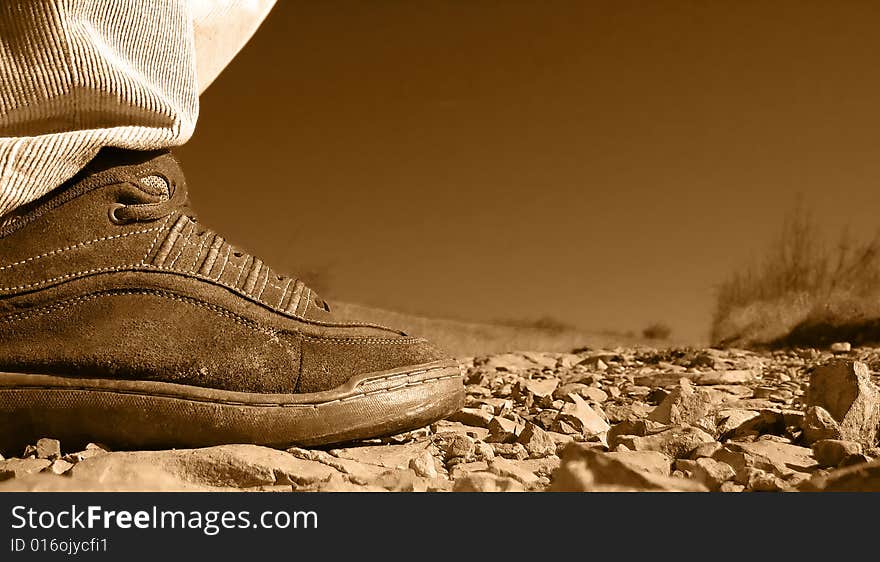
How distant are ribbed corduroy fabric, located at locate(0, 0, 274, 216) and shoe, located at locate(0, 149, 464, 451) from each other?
0.06 metres

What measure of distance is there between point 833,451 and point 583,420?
1.82ft

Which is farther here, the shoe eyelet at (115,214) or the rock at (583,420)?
the rock at (583,420)

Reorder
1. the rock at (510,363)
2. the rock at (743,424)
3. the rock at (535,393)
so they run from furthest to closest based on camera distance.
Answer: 1. the rock at (510,363)
2. the rock at (535,393)
3. the rock at (743,424)

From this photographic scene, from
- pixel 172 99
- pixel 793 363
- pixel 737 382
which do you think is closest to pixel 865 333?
pixel 793 363

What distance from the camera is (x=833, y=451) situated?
144 centimetres

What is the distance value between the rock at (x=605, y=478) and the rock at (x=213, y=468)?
407mm

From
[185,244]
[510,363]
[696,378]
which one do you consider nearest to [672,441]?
[185,244]

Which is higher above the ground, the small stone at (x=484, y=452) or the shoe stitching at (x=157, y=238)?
the shoe stitching at (x=157, y=238)

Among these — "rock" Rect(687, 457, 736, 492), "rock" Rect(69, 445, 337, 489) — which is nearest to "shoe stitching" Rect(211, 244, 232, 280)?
"rock" Rect(69, 445, 337, 489)

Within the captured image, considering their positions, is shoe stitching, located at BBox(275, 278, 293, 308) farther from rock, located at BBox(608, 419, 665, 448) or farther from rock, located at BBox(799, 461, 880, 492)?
rock, located at BBox(799, 461, 880, 492)

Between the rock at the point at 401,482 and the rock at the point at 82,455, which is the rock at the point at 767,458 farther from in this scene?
the rock at the point at 82,455

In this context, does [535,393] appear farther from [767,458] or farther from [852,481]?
[852,481]

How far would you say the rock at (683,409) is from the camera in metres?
1.84

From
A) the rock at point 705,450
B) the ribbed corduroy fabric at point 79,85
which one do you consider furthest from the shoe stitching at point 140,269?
the rock at point 705,450
